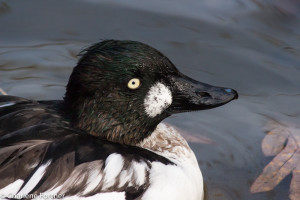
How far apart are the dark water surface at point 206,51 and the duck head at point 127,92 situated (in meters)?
0.96

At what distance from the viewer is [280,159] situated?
4723 mm

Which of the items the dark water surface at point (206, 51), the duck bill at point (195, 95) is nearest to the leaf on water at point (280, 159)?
the dark water surface at point (206, 51)

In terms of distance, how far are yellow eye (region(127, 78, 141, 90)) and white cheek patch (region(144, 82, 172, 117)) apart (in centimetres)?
11

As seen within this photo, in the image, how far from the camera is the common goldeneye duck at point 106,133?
134 inches

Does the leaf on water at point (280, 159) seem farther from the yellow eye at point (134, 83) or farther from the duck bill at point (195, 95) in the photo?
the yellow eye at point (134, 83)

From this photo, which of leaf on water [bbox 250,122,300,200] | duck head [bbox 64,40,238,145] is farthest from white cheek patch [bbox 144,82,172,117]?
leaf on water [bbox 250,122,300,200]

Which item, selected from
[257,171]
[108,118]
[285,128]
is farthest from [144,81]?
[285,128]

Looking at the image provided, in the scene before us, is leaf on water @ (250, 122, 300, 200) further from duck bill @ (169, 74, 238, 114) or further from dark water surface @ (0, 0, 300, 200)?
duck bill @ (169, 74, 238, 114)

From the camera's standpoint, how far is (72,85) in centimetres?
374

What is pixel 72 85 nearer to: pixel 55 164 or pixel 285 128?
pixel 55 164

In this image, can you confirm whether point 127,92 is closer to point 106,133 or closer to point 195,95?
point 106,133

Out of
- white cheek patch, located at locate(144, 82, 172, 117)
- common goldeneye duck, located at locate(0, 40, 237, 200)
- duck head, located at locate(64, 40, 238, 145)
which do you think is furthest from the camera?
white cheek patch, located at locate(144, 82, 172, 117)

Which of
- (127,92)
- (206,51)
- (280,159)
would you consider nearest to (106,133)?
(127,92)

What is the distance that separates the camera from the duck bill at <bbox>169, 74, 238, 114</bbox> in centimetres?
389
